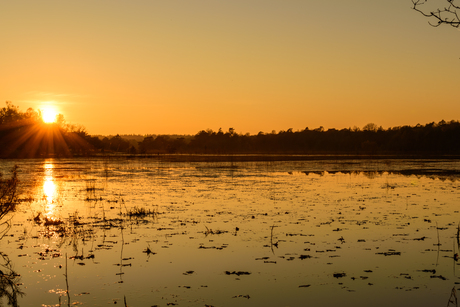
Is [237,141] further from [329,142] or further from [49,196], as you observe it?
[49,196]

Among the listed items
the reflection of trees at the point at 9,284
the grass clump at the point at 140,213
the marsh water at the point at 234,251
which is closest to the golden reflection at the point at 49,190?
the marsh water at the point at 234,251

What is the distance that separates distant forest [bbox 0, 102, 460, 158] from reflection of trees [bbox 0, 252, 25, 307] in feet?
180

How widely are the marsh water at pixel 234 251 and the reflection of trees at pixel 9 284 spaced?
47 millimetres

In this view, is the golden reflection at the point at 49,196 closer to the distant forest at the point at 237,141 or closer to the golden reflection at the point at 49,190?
the golden reflection at the point at 49,190

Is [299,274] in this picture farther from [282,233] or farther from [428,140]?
[428,140]

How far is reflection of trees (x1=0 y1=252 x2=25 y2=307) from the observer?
775cm

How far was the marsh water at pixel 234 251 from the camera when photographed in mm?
7859

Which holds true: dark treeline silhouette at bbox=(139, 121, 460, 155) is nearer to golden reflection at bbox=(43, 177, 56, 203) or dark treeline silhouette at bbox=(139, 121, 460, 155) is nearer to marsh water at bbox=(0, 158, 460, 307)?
golden reflection at bbox=(43, 177, 56, 203)

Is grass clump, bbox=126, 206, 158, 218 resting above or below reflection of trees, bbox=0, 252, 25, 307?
above

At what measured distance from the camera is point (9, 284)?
8.41 metres

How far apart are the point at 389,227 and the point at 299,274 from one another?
18.2 ft

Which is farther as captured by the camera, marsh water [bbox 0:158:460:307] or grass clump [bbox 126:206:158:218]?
grass clump [bbox 126:206:158:218]

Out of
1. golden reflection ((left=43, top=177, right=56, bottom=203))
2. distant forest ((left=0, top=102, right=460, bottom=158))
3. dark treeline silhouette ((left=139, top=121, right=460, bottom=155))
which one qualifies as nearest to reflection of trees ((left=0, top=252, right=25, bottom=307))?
golden reflection ((left=43, top=177, right=56, bottom=203))

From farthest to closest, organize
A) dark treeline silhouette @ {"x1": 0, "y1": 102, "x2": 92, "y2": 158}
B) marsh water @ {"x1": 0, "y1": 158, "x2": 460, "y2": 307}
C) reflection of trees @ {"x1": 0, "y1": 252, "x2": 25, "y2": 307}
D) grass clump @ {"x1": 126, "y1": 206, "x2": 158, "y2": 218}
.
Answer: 1. dark treeline silhouette @ {"x1": 0, "y1": 102, "x2": 92, "y2": 158}
2. grass clump @ {"x1": 126, "y1": 206, "x2": 158, "y2": 218}
3. marsh water @ {"x1": 0, "y1": 158, "x2": 460, "y2": 307}
4. reflection of trees @ {"x1": 0, "y1": 252, "x2": 25, "y2": 307}
